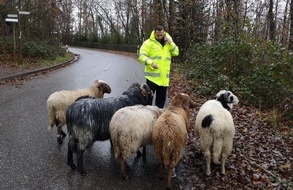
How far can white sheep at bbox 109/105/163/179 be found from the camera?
14.7 ft

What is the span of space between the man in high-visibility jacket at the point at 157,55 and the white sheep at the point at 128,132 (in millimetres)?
1572

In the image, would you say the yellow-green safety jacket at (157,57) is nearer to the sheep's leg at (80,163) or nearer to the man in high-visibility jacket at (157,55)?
the man in high-visibility jacket at (157,55)

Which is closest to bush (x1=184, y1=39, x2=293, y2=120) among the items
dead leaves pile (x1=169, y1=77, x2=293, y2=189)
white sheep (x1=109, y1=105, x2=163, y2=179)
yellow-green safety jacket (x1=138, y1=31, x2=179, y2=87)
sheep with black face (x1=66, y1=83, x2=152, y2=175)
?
dead leaves pile (x1=169, y1=77, x2=293, y2=189)

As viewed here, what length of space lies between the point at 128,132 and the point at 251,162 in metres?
2.59

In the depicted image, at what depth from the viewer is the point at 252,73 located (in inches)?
415

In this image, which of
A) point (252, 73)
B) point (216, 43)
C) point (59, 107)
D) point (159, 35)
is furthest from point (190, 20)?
point (59, 107)

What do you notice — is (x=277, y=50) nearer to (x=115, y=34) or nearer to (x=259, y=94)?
(x=259, y=94)

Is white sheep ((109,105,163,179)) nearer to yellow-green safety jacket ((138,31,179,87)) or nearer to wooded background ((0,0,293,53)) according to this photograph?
yellow-green safety jacket ((138,31,179,87))

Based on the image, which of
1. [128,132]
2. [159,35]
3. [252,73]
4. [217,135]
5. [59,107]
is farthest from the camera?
[252,73]

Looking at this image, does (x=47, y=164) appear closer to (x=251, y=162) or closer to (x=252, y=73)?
(x=251, y=162)

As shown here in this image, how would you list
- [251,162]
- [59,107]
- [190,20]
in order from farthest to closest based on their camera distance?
[190,20] → [59,107] → [251,162]

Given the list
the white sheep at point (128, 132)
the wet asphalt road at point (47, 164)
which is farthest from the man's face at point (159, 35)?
the wet asphalt road at point (47, 164)

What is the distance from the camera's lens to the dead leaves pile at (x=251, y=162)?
15.3ft

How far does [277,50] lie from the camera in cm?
992
